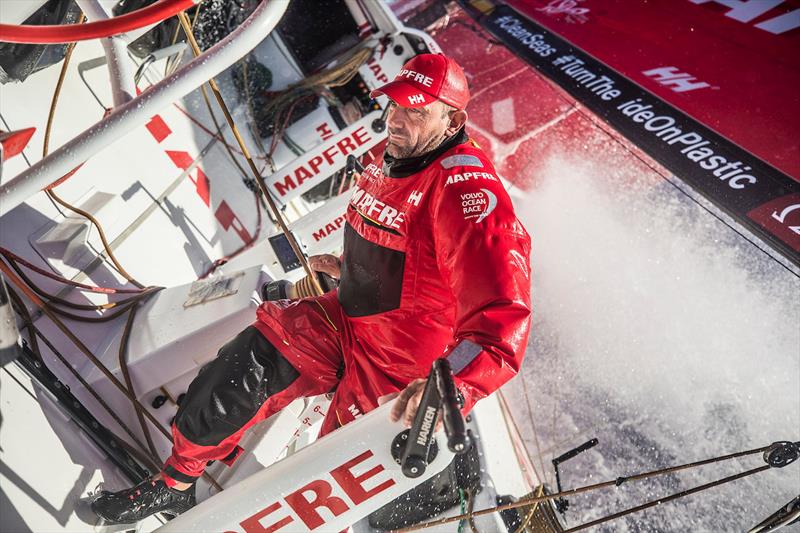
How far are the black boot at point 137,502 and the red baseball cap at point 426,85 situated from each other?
1.57 m

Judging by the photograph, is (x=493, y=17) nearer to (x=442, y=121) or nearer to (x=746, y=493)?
(x=442, y=121)

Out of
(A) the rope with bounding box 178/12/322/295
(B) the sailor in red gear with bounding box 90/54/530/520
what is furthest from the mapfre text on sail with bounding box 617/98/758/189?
(A) the rope with bounding box 178/12/322/295

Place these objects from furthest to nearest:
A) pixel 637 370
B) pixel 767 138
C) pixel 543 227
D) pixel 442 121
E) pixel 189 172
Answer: pixel 543 227 < pixel 637 370 < pixel 189 172 < pixel 767 138 < pixel 442 121

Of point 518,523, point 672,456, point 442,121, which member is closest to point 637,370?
point 672,456

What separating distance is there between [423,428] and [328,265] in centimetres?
133

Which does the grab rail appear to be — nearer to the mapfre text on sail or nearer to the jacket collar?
the jacket collar

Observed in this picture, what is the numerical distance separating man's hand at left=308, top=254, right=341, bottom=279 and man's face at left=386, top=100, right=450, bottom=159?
0.71 m

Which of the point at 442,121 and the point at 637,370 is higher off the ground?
the point at 442,121

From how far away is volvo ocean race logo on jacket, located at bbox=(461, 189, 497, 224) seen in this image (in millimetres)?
1521

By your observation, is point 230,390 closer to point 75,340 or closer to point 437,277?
point 75,340

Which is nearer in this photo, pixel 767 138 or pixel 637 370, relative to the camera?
pixel 767 138

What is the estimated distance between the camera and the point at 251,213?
13.4 feet

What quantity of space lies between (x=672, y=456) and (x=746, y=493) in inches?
26.0

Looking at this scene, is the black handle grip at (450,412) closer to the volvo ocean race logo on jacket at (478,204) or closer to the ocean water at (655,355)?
the volvo ocean race logo on jacket at (478,204)
